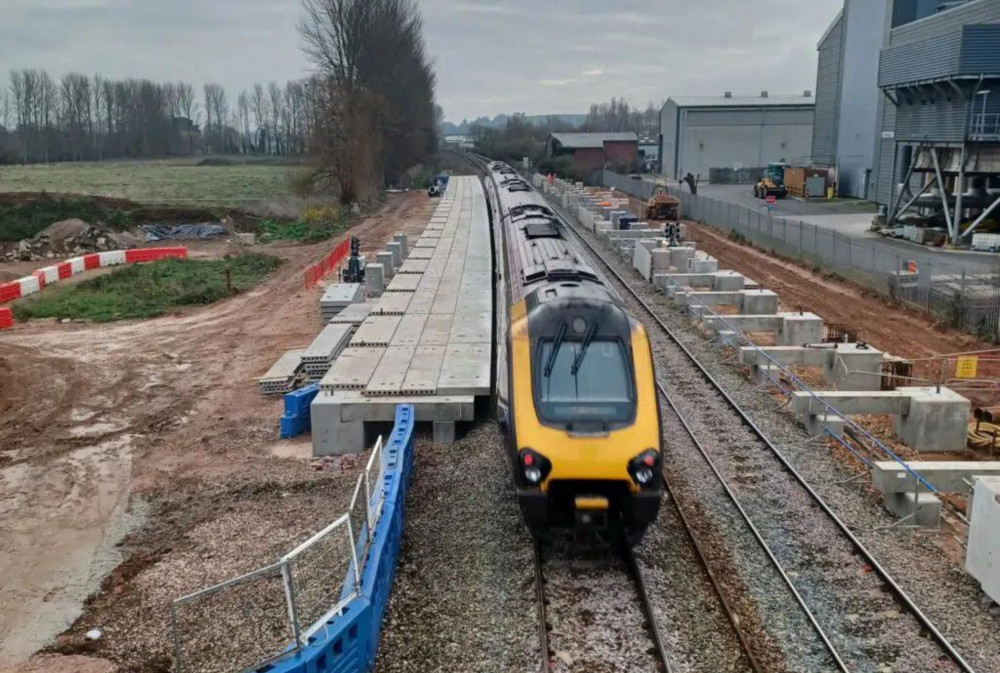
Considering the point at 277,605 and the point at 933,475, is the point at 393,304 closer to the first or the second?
the point at 277,605

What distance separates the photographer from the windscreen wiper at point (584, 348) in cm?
953

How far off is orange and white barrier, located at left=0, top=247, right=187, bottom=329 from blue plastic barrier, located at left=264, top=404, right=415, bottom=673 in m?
18.7

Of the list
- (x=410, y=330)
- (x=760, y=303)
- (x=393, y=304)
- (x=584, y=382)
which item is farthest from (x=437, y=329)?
(x=760, y=303)

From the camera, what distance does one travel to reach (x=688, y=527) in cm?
1037

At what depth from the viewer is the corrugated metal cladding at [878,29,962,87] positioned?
33.5 meters

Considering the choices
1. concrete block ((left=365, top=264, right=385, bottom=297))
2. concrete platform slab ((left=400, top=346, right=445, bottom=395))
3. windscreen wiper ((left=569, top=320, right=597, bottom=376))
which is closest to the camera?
windscreen wiper ((left=569, top=320, right=597, bottom=376))

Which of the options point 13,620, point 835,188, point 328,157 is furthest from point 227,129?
point 13,620

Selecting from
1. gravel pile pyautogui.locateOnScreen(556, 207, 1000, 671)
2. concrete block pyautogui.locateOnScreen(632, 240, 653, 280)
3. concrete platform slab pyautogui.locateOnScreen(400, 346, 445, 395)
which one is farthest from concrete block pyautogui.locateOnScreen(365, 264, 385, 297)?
gravel pile pyautogui.locateOnScreen(556, 207, 1000, 671)

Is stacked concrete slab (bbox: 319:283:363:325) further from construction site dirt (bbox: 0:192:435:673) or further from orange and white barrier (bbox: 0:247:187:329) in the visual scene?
orange and white barrier (bbox: 0:247:187:329)

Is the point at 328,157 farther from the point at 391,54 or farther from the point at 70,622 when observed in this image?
the point at 70,622

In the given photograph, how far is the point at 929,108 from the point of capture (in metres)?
36.1

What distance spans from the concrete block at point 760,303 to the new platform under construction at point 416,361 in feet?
21.1

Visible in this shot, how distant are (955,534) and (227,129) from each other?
536 feet

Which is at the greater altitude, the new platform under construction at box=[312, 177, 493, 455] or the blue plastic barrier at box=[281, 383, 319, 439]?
the new platform under construction at box=[312, 177, 493, 455]
